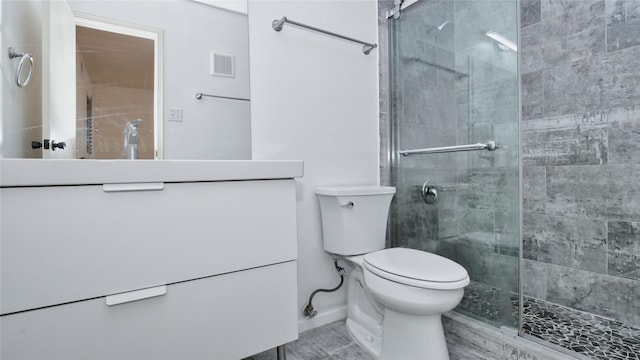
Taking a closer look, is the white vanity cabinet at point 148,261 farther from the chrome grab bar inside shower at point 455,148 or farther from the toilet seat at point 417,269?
the chrome grab bar inside shower at point 455,148

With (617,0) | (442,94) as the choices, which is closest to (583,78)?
(617,0)

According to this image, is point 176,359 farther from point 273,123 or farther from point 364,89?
point 364,89

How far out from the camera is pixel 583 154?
1742 mm

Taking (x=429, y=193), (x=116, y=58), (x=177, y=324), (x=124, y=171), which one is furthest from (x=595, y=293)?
(x=116, y=58)

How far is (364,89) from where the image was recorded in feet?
6.31

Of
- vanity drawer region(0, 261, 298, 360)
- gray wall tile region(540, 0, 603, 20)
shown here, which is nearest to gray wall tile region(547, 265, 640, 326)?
gray wall tile region(540, 0, 603, 20)

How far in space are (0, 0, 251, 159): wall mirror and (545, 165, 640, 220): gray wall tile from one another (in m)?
1.78

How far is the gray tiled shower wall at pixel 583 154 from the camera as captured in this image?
5.19 feet

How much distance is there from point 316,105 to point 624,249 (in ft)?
5.64

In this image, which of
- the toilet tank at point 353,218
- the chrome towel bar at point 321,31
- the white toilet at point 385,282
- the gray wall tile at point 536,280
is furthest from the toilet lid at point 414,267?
the chrome towel bar at point 321,31

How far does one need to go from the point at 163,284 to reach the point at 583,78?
7.36 ft

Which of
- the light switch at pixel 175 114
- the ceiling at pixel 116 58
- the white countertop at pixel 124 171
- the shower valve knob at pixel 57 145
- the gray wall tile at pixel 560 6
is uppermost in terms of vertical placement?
the gray wall tile at pixel 560 6

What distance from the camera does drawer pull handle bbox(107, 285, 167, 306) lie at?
908mm

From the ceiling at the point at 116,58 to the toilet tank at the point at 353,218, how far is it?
3.21 feet
